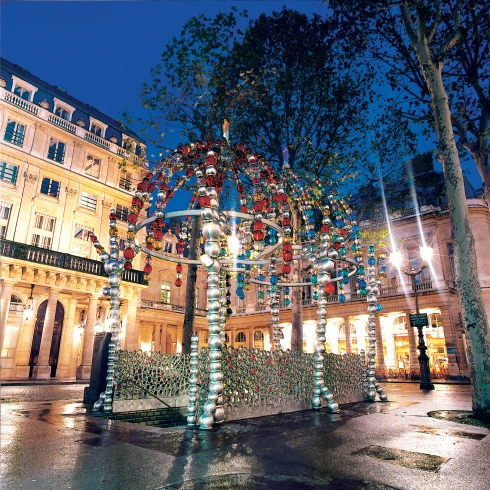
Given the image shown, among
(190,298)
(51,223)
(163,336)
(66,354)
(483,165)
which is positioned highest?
(51,223)

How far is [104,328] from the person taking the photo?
3073 cm

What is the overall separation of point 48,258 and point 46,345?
5879 millimetres

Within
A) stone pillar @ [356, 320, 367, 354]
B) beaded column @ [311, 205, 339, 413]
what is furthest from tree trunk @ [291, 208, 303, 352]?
stone pillar @ [356, 320, 367, 354]

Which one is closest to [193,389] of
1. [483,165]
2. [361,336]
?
[483,165]

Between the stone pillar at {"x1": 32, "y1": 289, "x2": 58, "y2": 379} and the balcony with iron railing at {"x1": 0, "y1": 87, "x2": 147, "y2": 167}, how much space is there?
1133 cm

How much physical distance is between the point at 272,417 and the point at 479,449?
3777mm

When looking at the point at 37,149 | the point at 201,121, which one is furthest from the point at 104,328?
the point at 201,121

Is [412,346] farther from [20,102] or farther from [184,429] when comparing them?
[20,102]

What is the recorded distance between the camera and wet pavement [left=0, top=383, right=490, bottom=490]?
135 inches

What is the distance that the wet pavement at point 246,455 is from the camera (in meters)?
3.42

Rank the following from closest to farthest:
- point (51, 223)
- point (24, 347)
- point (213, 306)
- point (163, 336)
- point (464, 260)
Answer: point (213, 306) → point (464, 260) → point (24, 347) → point (51, 223) → point (163, 336)

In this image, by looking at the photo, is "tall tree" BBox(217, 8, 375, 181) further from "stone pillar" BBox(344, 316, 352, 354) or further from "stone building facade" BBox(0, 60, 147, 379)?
"stone pillar" BBox(344, 316, 352, 354)

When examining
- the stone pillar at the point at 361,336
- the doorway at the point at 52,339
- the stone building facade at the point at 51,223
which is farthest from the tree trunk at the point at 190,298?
the stone pillar at the point at 361,336

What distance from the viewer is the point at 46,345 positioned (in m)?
24.2
